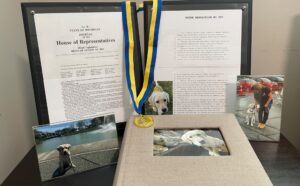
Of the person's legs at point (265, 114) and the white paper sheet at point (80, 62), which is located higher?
the white paper sheet at point (80, 62)

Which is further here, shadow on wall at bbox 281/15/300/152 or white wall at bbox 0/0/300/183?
shadow on wall at bbox 281/15/300/152

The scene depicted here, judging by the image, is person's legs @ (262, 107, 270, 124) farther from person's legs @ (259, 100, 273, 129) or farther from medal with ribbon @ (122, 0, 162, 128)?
medal with ribbon @ (122, 0, 162, 128)

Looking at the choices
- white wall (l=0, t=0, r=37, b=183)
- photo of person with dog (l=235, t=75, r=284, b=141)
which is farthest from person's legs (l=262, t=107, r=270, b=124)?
white wall (l=0, t=0, r=37, b=183)

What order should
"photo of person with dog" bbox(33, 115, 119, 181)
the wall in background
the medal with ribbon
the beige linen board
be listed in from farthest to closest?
the wall in background, the medal with ribbon, "photo of person with dog" bbox(33, 115, 119, 181), the beige linen board

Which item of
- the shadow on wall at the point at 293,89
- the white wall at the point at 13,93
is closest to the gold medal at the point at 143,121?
the white wall at the point at 13,93

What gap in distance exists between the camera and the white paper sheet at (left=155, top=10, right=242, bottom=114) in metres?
0.73

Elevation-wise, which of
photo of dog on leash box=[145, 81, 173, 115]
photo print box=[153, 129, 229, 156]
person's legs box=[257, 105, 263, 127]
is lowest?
photo print box=[153, 129, 229, 156]

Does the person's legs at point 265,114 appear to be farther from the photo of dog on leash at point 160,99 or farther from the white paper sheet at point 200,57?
the photo of dog on leash at point 160,99

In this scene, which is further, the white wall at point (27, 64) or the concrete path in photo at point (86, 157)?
the white wall at point (27, 64)

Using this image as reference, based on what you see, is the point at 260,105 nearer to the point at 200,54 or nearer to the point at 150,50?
the point at 200,54

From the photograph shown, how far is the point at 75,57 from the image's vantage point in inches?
27.5

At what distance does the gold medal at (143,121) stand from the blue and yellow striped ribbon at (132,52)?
17mm

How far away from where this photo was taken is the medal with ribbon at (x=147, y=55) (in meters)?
0.72

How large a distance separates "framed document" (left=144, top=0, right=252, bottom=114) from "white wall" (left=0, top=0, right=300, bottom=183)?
18 cm
